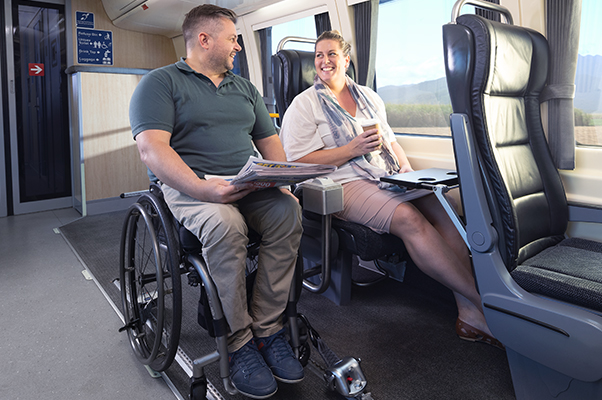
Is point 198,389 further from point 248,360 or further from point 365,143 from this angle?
point 365,143

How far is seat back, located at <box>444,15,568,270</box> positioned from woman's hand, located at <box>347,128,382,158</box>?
2.29ft

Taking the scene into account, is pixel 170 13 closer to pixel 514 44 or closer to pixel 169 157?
pixel 169 157

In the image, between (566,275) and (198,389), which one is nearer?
(566,275)

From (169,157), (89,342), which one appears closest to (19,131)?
(89,342)

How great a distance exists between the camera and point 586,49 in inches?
87.3

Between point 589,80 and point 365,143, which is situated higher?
Answer: point 589,80

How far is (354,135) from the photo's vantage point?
8.00 ft

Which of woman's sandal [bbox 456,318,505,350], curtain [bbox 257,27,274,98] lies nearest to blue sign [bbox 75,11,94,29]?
curtain [bbox 257,27,274,98]

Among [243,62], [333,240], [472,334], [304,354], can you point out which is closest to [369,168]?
[333,240]

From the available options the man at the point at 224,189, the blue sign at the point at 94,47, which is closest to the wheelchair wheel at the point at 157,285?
the man at the point at 224,189

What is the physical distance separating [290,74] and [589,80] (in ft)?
5.24

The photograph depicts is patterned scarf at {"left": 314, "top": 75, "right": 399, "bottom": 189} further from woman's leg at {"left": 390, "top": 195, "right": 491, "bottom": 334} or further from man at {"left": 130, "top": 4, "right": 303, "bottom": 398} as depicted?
man at {"left": 130, "top": 4, "right": 303, "bottom": 398}

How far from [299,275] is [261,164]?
1.81 feet

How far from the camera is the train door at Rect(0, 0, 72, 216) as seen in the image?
181 inches
